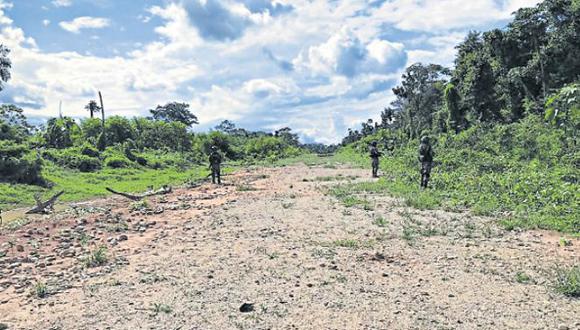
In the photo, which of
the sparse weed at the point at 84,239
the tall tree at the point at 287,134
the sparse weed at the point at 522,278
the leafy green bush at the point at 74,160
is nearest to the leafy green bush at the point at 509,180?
the sparse weed at the point at 522,278

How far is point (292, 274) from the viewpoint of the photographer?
275 inches

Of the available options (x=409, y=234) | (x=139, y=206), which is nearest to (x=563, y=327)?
(x=409, y=234)

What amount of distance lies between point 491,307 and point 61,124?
5493 centimetres

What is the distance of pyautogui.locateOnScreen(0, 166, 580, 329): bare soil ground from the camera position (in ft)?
18.0

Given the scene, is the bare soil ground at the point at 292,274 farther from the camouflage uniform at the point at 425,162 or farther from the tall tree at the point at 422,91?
the tall tree at the point at 422,91

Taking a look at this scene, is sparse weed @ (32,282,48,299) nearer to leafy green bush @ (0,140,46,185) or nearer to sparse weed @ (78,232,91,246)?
sparse weed @ (78,232,91,246)

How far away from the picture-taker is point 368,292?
6.16 meters

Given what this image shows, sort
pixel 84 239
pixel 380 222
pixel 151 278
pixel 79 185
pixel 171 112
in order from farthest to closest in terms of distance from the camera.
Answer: pixel 171 112 < pixel 79 185 < pixel 380 222 < pixel 84 239 < pixel 151 278

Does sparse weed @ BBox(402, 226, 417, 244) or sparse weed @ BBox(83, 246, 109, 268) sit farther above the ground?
sparse weed @ BBox(402, 226, 417, 244)

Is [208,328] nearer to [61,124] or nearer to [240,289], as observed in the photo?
[240,289]

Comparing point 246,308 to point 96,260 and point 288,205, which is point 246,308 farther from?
point 288,205

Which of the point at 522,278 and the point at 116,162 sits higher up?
the point at 116,162

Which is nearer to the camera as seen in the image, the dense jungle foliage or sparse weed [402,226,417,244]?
sparse weed [402,226,417,244]

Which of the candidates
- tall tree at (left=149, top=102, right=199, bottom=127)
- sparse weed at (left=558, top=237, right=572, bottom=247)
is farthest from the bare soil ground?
tall tree at (left=149, top=102, right=199, bottom=127)
